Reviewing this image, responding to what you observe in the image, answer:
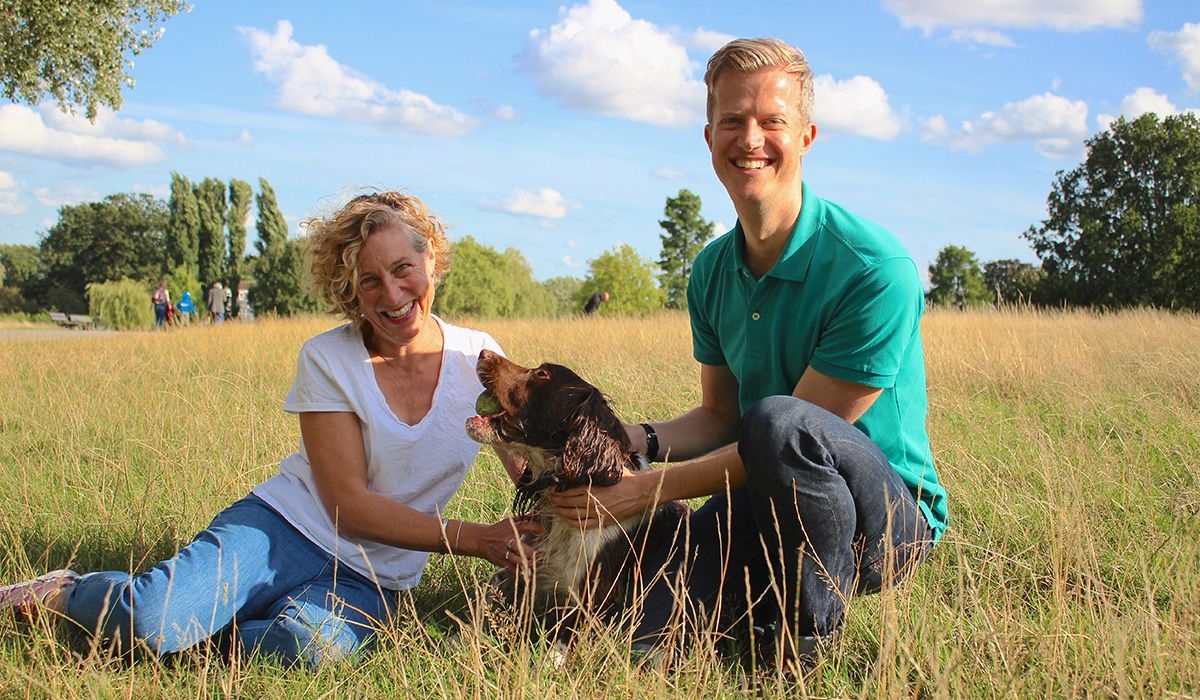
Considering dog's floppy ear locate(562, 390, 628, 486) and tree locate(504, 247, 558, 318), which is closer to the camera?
dog's floppy ear locate(562, 390, 628, 486)

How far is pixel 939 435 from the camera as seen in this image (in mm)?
5344

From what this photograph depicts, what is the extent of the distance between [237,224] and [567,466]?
56.0 meters

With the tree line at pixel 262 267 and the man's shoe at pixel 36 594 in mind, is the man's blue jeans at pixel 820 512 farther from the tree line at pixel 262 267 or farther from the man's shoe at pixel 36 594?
the tree line at pixel 262 267

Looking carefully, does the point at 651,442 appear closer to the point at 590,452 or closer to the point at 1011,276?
the point at 590,452

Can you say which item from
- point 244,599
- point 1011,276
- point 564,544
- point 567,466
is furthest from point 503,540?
point 1011,276

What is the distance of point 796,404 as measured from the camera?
8.75 ft

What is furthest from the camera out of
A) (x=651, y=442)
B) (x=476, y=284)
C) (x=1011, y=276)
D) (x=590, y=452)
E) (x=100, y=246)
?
(x=100, y=246)

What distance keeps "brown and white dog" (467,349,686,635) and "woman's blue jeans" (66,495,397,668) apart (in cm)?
59

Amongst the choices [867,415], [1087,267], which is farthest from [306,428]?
[1087,267]

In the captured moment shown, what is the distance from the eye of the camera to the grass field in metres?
2.38

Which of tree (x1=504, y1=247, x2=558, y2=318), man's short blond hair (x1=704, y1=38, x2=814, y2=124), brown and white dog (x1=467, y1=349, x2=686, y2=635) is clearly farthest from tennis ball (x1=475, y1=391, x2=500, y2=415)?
tree (x1=504, y1=247, x2=558, y2=318)

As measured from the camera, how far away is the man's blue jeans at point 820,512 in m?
2.62

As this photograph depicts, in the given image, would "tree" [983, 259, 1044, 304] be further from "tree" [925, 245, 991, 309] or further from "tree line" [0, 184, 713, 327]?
"tree line" [0, 184, 713, 327]

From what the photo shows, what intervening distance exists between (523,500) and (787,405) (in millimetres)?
1215
